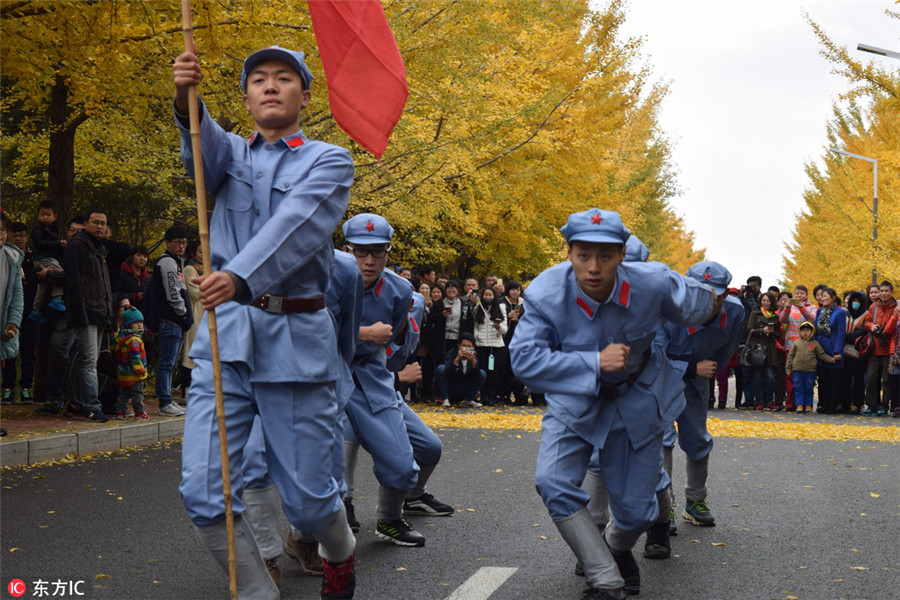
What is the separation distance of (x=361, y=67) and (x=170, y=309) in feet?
22.6

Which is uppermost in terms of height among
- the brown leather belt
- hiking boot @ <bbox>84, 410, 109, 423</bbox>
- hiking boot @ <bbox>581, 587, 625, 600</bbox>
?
the brown leather belt

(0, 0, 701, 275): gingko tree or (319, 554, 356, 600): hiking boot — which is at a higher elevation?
(0, 0, 701, 275): gingko tree

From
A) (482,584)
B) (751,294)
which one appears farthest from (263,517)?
(751,294)

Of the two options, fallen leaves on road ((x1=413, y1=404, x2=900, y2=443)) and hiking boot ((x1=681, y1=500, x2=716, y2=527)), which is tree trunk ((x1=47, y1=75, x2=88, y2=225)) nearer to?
fallen leaves on road ((x1=413, y1=404, x2=900, y2=443))

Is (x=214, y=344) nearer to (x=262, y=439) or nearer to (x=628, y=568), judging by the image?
(x=262, y=439)

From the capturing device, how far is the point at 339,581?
4547 mm

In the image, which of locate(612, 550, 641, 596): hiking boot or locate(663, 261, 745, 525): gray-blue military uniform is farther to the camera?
locate(663, 261, 745, 525): gray-blue military uniform

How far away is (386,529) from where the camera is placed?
6109 millimetres

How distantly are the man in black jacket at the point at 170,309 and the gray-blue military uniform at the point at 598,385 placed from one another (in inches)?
283

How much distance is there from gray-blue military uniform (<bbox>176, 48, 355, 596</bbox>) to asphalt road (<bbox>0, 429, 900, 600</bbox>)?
3.60 feet

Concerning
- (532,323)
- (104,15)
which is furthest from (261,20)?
(532,323)

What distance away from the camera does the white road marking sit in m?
4.84

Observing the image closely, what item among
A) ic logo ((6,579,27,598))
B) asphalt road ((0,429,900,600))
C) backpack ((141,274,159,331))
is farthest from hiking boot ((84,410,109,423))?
ic logo ((6,579,27,598))

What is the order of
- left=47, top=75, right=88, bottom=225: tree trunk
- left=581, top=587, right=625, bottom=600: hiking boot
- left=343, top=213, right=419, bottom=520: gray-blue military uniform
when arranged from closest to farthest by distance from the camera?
1. left=581, top=587, right=625, bottom=600: hiking boot
2. left=343, top=213, right=419, bottom=520: gray-blue military uniform
3. left=47, top=75, right=88, bottom=225: tree trunk
